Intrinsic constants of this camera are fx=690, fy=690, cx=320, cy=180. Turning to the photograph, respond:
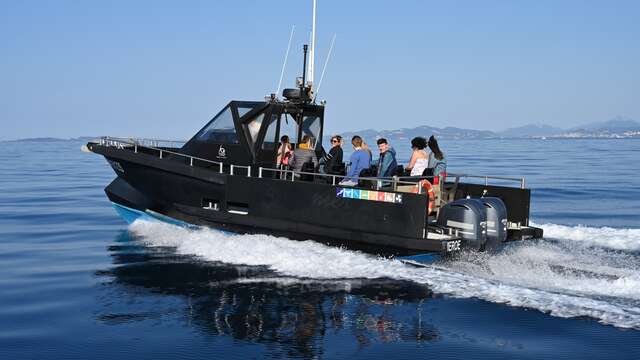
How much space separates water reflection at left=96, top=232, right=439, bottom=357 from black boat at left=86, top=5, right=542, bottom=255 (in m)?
1.09

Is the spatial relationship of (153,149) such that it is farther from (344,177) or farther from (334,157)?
(344,177)

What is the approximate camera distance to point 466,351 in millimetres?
5680

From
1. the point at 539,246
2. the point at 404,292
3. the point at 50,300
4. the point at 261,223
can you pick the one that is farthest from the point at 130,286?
the point at 539,246

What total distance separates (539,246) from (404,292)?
11.9ft

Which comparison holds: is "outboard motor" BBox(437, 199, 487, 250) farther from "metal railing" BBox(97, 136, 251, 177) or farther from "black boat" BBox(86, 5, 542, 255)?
"metal railing" BBox(97, 136, 251, 177)

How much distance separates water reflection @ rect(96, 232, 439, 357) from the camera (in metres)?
6.19

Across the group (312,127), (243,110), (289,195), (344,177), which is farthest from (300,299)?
(312,127)

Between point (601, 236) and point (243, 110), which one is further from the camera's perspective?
point (601, 236)

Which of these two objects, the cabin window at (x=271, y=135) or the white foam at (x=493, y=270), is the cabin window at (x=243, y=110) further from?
the white foam at (x=493, y=270)

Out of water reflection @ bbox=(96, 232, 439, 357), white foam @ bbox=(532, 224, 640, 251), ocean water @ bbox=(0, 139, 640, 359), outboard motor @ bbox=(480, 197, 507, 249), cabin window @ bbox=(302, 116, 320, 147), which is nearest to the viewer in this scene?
ocean water @ bbox=(0, 139, 640, 359)

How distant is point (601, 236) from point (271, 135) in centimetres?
549

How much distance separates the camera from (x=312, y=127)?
11.5 m

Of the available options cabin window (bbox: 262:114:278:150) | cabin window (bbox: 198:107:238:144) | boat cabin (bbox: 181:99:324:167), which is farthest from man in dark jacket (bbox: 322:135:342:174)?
cabin window (bbox: 198:107:238:144)

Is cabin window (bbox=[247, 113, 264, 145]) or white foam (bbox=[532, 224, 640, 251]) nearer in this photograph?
white foam (bbox=[532, 224, 640, 251])
